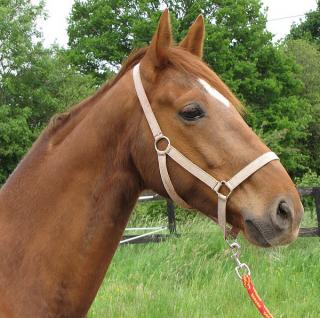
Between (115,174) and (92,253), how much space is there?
35 centimetres

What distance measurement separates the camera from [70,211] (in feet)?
7.21

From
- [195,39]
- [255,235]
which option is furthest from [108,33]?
[255,235]

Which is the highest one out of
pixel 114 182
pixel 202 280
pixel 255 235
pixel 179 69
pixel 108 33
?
pixel 179 69

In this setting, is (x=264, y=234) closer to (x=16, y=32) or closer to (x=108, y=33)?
(x=16, y=32)

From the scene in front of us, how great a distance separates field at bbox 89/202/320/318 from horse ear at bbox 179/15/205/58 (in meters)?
3.03

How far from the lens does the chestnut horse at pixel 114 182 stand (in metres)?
2.05

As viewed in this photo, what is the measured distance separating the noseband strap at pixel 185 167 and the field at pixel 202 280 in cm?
292

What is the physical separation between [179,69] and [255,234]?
0.78 metres

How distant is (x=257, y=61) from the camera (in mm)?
29078

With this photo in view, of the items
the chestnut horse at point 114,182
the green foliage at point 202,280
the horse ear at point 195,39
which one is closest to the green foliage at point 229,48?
the green foliage at point 202,280

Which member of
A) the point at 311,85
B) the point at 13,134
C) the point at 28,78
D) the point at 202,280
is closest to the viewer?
the point at 202,280

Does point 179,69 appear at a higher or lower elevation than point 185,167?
higher

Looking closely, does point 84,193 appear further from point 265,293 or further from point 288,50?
point 288,50

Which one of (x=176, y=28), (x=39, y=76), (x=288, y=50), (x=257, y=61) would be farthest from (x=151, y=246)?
(x=288, y=50)
